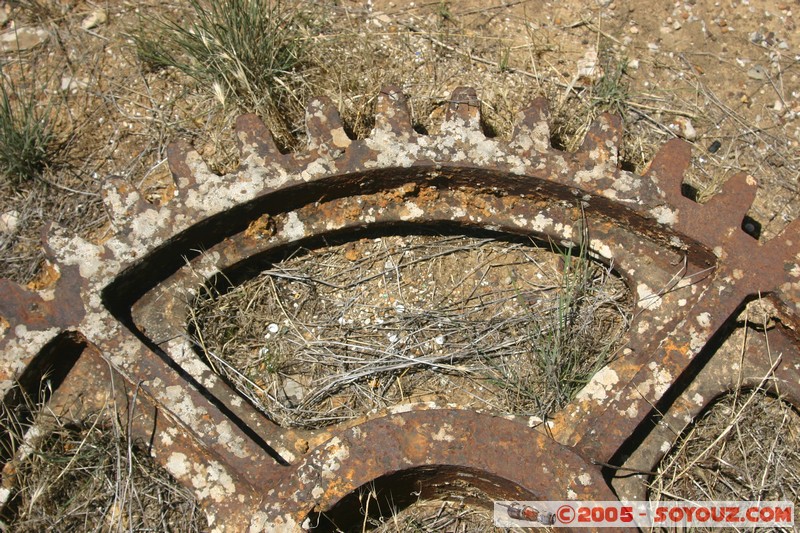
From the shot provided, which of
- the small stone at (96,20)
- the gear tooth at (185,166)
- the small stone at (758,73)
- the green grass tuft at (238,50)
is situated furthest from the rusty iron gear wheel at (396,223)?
the small stone at (96,20)

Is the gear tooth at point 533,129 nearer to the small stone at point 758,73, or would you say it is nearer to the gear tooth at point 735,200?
the gear tooth at point 735,200

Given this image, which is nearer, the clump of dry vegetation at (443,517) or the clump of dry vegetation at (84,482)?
the clump of dry vegetation at (84,482)

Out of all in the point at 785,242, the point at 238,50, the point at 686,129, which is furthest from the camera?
the point at 686,129

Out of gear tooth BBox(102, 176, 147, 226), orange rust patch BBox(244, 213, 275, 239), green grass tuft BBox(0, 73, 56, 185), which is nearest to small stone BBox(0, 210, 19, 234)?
green grass tuft BBox(0, 73, 56, 185)

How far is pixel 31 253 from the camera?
389 cm

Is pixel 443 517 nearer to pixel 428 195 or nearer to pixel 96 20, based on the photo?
pixel 428 195

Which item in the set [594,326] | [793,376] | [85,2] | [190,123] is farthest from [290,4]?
[793,376]

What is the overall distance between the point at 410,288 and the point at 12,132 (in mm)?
2198

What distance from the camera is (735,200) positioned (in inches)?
129

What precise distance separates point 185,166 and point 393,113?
3.10 feet

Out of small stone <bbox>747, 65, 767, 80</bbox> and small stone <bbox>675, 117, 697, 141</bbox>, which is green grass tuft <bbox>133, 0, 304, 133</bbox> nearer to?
small stone <bbox>675, 117, 697, 141</bbox>

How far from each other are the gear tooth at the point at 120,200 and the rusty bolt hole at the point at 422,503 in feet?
4.86

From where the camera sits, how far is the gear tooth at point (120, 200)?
3.26 metres

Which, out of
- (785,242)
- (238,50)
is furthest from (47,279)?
(785,242)
